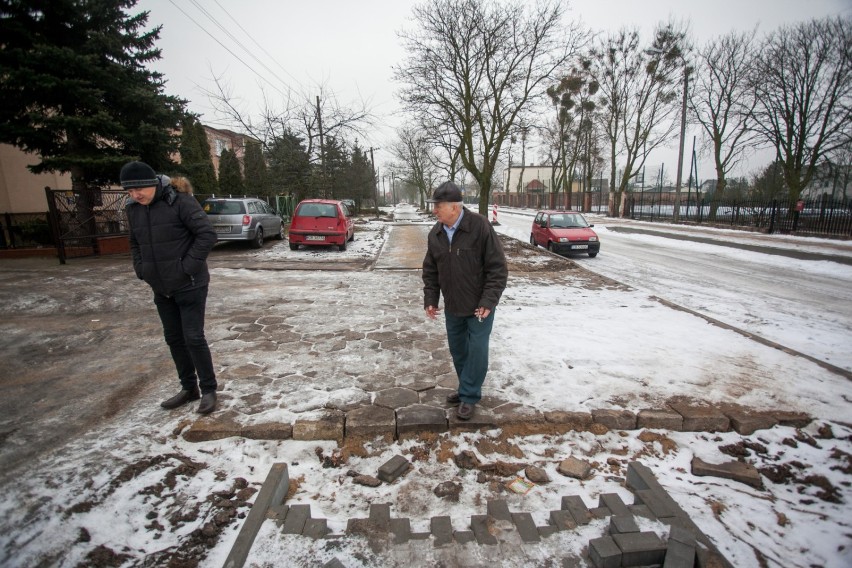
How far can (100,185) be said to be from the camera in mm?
11531

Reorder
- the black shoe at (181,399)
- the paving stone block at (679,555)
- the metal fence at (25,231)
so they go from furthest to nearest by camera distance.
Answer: the metal fence at (25,231)
the black shoe at (181,399)
the paving stone block at (679,555)

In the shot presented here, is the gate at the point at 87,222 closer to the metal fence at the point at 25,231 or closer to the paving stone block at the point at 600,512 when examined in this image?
the metal fence at the point at 25,231

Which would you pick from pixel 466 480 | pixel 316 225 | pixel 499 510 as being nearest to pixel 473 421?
pixel 466 480

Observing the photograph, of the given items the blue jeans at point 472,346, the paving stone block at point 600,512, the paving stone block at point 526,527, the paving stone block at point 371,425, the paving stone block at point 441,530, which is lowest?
the paving stone block at point 600,512

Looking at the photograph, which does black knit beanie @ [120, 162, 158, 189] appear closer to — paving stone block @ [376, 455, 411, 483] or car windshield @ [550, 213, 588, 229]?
paving stone block @ [376, 455, 411, 483]

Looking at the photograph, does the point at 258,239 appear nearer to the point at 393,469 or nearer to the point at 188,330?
the point at 188,330

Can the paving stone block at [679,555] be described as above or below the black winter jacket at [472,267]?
below

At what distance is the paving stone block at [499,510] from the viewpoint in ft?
7.18

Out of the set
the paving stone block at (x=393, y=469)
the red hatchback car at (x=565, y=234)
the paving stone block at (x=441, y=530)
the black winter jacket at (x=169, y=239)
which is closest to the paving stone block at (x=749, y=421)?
the paving stone block at (x=441, y=530)

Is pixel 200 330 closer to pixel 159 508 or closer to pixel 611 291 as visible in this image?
pixel 159 508

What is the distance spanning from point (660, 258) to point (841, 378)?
981 centimetres

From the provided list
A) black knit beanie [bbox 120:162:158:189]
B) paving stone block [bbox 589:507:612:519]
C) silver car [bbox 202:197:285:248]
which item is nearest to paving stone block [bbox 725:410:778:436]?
paving stone block [bbox 589:507:612:519]

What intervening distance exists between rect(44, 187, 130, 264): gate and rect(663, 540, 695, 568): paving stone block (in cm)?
1309

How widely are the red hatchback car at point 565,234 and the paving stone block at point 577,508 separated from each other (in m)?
11.4
